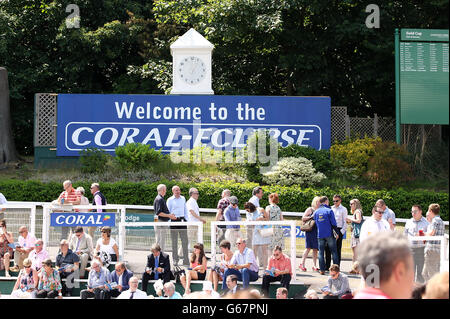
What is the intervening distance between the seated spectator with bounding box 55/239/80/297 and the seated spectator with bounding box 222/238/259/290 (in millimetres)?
2620

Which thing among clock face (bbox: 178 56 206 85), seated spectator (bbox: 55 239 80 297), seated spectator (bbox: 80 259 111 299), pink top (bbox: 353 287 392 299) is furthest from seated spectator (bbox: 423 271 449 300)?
clock face (bbox: 178 56 206 85)

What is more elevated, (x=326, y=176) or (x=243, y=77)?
(x=243, y=77)

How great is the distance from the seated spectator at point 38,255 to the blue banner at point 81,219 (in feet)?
2.79

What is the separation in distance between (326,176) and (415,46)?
4.55 m

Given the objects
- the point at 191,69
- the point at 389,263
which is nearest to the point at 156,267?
the point at 389,263

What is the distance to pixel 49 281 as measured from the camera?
35.2 ft

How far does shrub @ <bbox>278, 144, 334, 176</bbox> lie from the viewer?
65.3ft

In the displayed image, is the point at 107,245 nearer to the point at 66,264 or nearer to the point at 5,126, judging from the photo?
the point at 66,264

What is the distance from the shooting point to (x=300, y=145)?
2097cm

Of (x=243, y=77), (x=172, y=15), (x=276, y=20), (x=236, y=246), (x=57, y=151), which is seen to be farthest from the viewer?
(x=243, y=77)

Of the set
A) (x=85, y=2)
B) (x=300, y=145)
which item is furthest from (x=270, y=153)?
(x=85, y=2)

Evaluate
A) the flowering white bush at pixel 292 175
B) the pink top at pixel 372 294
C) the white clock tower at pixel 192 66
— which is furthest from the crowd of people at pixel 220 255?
the white clock tower at pixel 192 66

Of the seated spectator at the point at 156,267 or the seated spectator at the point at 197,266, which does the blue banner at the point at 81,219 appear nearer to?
the seated spectator at the point at 156,267
